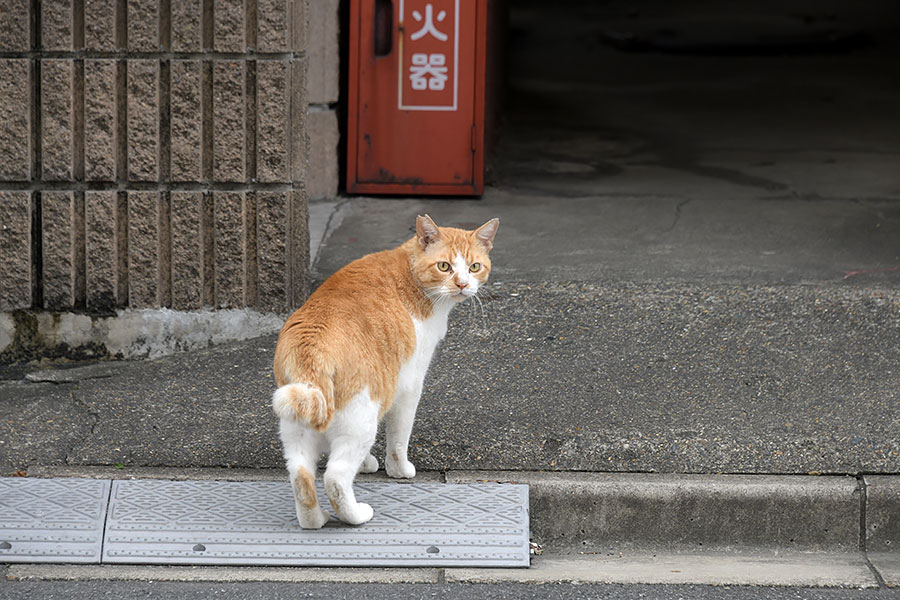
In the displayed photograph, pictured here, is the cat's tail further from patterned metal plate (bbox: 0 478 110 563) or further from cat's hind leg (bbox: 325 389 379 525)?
patterned metal plate (bbox: 0 478 110 563)

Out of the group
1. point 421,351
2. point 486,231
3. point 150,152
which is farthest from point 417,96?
point 421,351

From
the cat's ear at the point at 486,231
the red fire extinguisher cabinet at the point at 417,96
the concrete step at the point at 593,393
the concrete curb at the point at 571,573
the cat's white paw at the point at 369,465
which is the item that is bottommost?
the concrete curb at the point at 571,573

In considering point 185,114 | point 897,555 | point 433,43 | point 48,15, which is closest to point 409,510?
point 897,555

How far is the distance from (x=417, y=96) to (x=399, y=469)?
151 inches

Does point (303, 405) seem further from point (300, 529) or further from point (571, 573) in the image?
point (571, 573)

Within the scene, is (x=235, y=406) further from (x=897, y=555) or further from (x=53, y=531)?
(x=897, y=555)

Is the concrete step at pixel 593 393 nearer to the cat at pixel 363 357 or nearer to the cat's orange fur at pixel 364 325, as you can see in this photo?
the cat at pixel 363 357

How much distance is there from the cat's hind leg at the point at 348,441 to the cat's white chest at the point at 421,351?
25 cm

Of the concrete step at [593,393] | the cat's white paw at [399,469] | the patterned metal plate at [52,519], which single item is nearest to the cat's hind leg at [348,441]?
the cat's white paw at [399,469]

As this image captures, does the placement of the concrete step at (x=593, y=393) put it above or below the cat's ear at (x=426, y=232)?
below

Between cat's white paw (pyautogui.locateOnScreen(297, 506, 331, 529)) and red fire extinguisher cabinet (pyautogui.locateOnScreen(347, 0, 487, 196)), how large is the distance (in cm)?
402

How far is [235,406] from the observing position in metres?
4.91

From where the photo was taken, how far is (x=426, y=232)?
166 inches

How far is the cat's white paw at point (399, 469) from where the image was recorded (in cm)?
436
